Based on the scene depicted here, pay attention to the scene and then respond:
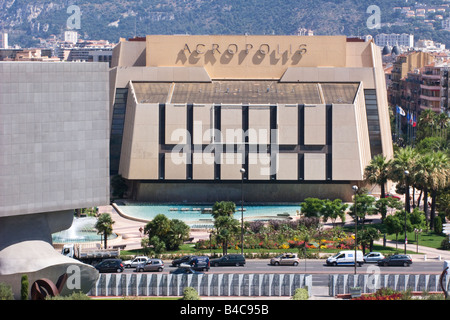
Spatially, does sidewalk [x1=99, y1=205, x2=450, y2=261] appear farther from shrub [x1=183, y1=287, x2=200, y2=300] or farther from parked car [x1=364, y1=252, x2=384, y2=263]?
shrub [x1=183, y1=287, x2=200, y2=300]

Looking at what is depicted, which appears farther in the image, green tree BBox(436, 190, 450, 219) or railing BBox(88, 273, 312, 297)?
green tree BBox(436, 190, 450, 219)

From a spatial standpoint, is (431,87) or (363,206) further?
(431,87)

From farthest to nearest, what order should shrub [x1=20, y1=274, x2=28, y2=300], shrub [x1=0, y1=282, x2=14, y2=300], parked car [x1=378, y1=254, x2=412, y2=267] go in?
1. parked car [x1=378, y1=254, x2=412, y2=267]
2. shrub [x1=20, y1=274, x2=28, y2=300]
3. shrub [x1=0, y1=282, x2=14, y2=300]

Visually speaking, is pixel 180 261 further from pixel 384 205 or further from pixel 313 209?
pixel 384 205

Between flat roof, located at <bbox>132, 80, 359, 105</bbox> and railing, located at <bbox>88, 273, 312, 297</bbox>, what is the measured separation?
150 ft

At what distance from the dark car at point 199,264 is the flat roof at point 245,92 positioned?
3740cm

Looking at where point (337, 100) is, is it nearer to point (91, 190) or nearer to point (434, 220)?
point (434, 220)

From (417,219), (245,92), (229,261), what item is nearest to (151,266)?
(229,261)

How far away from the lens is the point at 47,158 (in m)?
54.0

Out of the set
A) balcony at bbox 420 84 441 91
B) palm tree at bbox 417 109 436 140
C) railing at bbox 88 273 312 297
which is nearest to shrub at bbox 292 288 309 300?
railing at bbox 88 273 312 297

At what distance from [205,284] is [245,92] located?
162 ft

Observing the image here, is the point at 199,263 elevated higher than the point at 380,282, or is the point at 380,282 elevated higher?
the point at 199,263

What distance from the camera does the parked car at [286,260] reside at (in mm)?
67312

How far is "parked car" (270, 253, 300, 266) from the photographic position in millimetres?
67312
